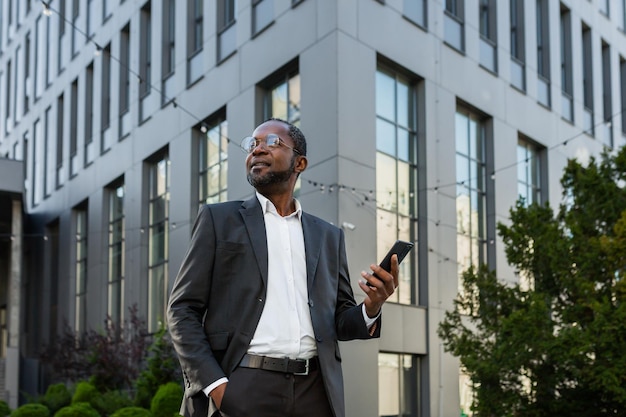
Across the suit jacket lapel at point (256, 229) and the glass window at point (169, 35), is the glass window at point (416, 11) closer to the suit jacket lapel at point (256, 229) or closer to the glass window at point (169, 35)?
the glass window at point (169, 35)

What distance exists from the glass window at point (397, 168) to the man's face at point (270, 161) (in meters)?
14.3

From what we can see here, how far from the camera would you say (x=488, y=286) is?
45.0ft

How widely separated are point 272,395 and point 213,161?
18231mm

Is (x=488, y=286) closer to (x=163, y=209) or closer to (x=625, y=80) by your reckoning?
(x=163, y=209)

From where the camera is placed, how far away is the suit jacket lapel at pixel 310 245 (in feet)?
11.8

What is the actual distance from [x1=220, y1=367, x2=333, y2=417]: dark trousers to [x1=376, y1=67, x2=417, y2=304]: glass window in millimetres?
14555

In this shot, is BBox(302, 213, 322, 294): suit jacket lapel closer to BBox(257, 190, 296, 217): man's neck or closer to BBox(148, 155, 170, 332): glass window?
BBox(257, 190, 296, 217): man's neck

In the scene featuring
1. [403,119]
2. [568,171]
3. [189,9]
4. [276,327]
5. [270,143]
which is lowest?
[276,327]

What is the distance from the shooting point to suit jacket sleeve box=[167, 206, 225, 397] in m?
3.30

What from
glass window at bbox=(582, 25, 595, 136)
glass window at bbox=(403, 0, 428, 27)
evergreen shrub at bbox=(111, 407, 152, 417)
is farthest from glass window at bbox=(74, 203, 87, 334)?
evergreen shrub at bbox=(111, 407, 152, 417)

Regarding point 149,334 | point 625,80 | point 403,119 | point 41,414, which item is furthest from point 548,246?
point 625,80

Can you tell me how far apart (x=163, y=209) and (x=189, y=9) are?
5.06 m

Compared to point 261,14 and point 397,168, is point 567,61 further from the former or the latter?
point 261,14

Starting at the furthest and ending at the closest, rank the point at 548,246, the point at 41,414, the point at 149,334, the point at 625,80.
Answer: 1. the point at 625,80
2. the point at 149,334
3. the point at 41,414
4. the point at 548,246
